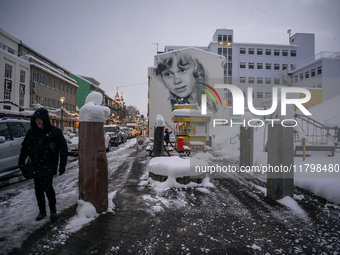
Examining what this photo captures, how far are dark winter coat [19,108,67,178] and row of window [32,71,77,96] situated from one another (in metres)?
33.1

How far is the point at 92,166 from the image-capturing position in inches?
168

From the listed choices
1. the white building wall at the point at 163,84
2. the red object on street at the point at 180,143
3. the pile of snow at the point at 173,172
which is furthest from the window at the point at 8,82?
the pile of snow at the point at 173,172

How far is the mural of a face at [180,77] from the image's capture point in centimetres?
3741

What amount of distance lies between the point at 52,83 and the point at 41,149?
38.4 meters

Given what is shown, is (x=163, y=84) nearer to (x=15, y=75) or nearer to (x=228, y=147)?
(x=15, y=75)

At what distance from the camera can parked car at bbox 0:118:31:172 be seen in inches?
267

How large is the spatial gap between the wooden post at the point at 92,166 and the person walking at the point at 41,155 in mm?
380

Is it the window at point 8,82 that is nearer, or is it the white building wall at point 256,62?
the window at point 8,82

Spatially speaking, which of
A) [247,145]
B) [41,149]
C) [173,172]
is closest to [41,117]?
[41,149]

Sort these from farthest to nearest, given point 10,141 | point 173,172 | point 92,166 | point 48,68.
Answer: point 48,68, point 10,141, point 173,172, point 92,166

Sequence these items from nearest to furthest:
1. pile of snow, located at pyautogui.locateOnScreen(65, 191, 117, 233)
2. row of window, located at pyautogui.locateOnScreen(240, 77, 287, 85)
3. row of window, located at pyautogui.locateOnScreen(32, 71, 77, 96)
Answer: pile of snow, located at pyautogui.locateOnScreen(65, 191, 117, 233) → row of window, located at pyautogui.locateOnScreen(32, 71, 77, 96) → row of window, located at pyautogui.locateOnScreen(240, 77, 287, 85)

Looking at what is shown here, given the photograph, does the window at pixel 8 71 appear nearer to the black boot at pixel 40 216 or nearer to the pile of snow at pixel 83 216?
the black boot at pixel 40 216

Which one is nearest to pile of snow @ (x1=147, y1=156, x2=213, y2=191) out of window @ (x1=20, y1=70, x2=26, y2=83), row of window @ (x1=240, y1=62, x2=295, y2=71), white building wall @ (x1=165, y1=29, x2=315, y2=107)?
window @ (x1=20, y1=70, x2=26, y2=83)

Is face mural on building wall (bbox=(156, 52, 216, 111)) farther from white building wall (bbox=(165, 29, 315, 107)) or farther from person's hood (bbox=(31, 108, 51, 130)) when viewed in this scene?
person's hood (bbox=(31, 108, 51, 130))
